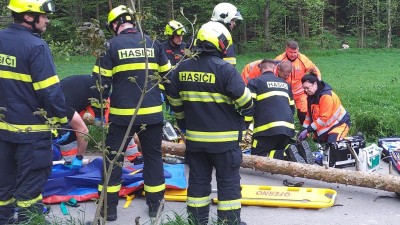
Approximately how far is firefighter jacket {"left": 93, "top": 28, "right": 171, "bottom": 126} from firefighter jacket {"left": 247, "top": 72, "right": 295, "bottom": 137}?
1.67m

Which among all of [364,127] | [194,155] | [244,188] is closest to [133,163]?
[244,188]

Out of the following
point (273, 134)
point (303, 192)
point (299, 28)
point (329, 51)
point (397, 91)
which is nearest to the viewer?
point (303, 192)

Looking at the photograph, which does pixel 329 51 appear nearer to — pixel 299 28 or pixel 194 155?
pixel 299 28

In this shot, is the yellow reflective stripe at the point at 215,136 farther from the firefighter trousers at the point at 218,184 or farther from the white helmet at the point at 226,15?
the white helmet at the point at 226,15

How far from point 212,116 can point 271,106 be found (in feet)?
6.03

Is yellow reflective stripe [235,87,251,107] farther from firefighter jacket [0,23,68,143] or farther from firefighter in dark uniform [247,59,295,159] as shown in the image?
firefighter in dark uniform [247,59,295,159]

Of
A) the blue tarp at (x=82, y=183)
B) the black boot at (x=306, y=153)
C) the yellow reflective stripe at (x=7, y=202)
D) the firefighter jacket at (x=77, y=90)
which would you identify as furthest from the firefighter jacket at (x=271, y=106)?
the yellow reflective stripe at (x=7, y=202)

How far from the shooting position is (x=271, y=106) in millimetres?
6234

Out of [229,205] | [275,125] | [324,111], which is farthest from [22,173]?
[324,111]

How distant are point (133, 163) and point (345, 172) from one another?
272cm

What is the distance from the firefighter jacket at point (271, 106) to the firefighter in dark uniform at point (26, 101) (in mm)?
2629

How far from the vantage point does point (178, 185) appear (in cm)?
569

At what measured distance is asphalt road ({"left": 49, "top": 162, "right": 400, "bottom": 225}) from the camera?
197 inches

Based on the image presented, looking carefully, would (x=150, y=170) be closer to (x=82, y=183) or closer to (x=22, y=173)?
(x=82, y=183)
